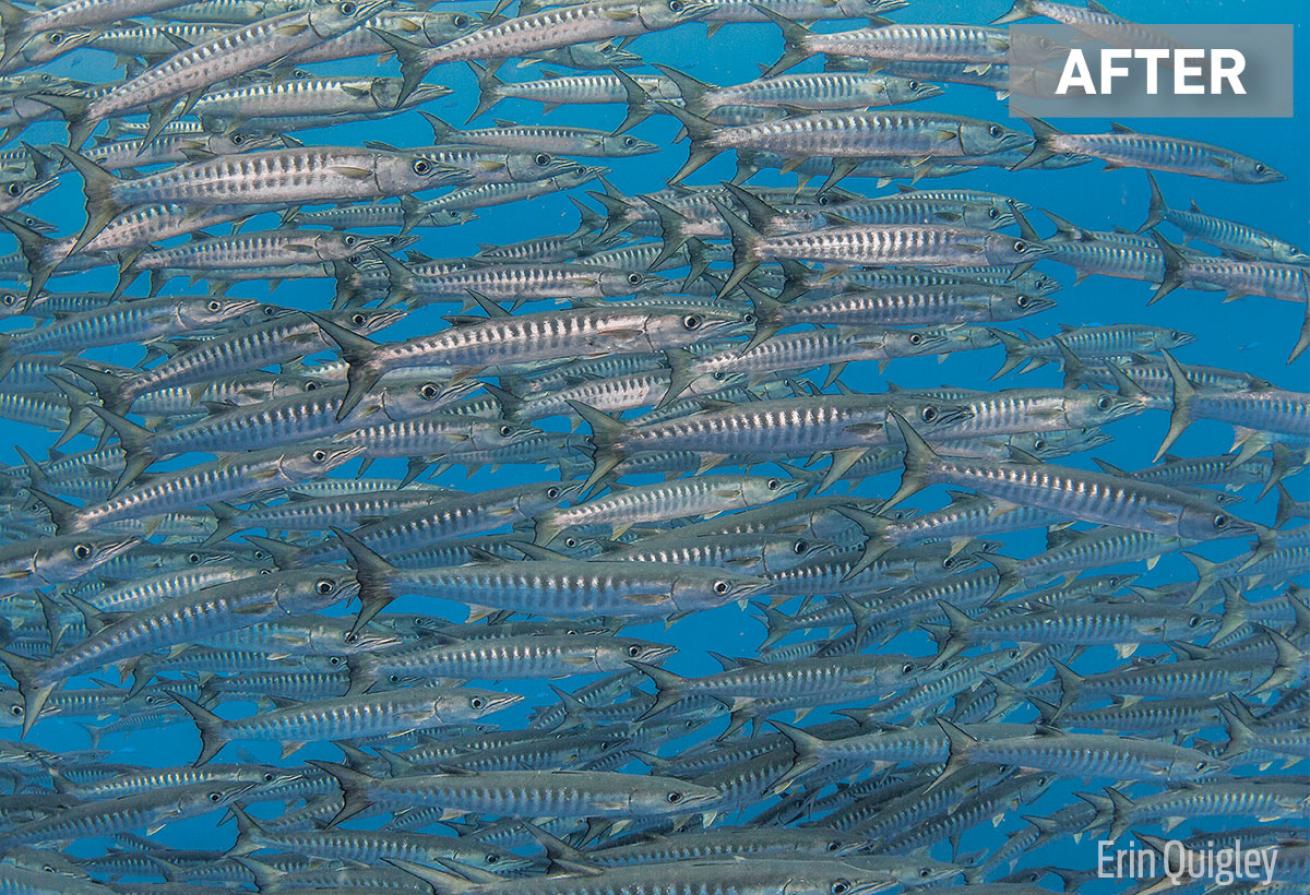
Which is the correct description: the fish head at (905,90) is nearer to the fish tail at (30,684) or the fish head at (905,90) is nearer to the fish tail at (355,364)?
the fish tail at (355,364)

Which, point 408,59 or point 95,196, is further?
point 408,59

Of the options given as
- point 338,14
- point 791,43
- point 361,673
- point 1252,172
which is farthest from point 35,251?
point 1252,172

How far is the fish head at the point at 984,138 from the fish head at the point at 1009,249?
2.09 ft

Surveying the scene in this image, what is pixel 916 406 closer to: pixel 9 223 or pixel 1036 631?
pixel 1036 631

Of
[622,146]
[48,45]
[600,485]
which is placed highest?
[48,45]

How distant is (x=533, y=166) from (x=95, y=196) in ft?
8.54

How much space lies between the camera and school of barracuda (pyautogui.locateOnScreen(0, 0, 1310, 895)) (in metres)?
5.73

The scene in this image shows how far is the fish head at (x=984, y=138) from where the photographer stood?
262 inches

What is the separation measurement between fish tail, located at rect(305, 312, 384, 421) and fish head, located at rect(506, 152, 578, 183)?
6.85ft

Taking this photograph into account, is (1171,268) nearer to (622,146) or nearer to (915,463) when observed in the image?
(915,463)

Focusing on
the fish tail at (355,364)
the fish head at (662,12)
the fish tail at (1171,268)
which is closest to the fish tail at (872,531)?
the fish tail at (355,364)

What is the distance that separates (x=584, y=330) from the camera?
5.88m

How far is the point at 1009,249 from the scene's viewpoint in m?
6.34

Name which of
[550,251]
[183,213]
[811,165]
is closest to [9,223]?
[183,213]
